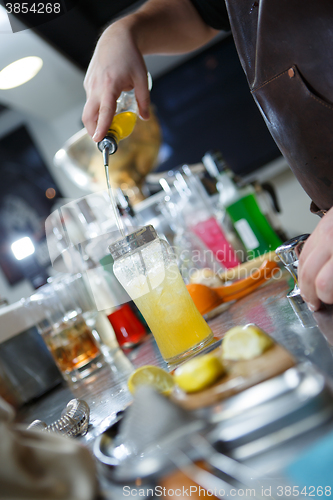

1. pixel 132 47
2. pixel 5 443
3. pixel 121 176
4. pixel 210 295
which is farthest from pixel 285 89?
pixel 121 176

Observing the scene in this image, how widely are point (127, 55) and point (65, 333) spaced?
75 centimetres

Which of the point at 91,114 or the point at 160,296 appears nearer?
the point at 160,296

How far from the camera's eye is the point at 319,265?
0.50m

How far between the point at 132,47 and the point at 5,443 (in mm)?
787

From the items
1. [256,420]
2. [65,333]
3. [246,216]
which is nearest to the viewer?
[256,420]

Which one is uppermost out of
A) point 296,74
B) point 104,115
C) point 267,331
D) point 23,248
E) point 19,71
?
point 19,71

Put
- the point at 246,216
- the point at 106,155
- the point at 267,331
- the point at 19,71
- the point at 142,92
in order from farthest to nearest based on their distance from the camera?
the point at 19,71 < the point at 246,216 < the point at 142,92 < the point at 106,155 < the point at 267,331

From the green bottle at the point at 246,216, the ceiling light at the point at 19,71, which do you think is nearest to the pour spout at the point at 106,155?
the green bottle at the point at 246,216

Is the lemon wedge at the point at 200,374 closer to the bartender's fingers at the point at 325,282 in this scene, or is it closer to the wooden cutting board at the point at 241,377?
the wooden cutting board at the point at 241,377

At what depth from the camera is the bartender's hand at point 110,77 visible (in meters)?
0.80

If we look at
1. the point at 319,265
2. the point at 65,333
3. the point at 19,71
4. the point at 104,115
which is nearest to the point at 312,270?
the point at 319,265

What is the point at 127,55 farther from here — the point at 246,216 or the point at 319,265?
the point at 246,216

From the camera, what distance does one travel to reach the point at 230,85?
11.0 ft

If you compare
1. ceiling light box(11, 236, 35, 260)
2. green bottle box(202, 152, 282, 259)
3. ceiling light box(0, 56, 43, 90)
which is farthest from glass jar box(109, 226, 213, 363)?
ceiling light box(11, 236, 35, 260)
